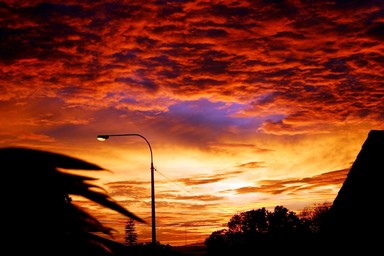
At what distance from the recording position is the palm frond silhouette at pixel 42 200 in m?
1.30

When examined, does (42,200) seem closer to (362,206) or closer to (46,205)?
(46,205)

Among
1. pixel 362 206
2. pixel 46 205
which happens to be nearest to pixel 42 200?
pixel 46 205

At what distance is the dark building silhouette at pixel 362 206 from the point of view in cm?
1335

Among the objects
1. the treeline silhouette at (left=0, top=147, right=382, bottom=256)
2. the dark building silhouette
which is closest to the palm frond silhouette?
the treeline silhouette at (left=0, top=147, right=382, bottom=256)


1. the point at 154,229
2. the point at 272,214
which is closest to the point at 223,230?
the point at 272,214

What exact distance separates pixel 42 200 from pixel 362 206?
14.4m

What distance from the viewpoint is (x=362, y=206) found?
1419 cm

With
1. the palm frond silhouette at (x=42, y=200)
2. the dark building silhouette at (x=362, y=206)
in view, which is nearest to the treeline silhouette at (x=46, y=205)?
the palm frond silhouette at (x=42, y=200)

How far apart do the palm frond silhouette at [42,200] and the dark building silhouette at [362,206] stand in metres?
13.1

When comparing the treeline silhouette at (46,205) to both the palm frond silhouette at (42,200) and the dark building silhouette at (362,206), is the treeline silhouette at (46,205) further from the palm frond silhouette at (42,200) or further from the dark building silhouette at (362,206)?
the dark building silhouette at (362,206)

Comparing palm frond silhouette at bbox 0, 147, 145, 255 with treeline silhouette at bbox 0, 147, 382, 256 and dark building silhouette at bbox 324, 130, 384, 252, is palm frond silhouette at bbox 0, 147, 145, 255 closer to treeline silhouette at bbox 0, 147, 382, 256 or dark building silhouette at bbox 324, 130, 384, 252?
treeline silhouette at bbox 0, 147, 382, 256

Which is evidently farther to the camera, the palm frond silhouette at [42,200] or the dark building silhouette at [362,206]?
the dark building silhouette at [362,206]

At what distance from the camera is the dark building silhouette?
13.4 meters

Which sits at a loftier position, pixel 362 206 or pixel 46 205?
pixel 362 206
